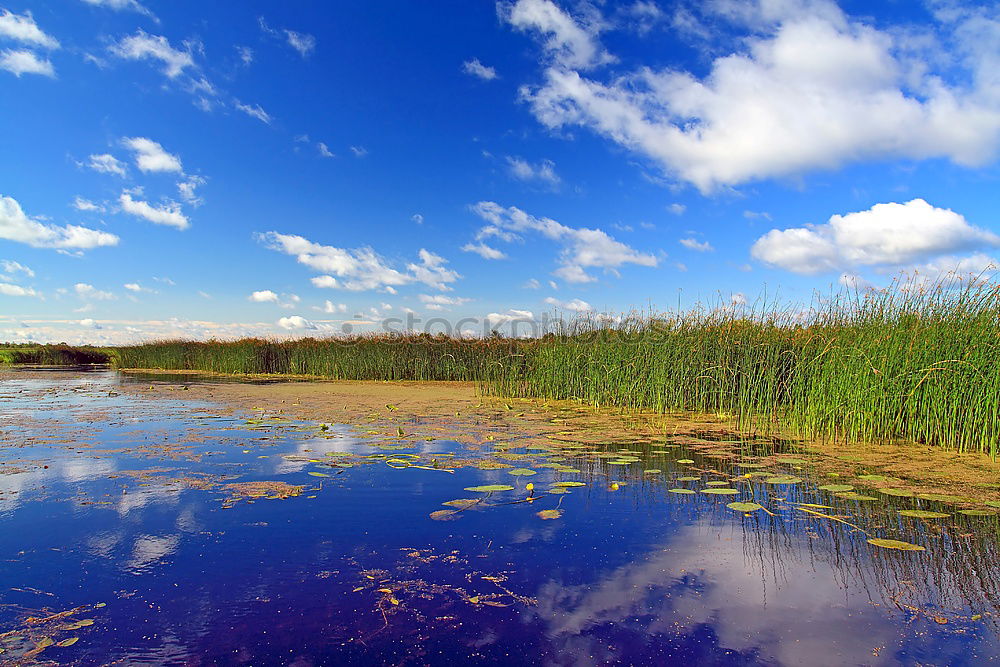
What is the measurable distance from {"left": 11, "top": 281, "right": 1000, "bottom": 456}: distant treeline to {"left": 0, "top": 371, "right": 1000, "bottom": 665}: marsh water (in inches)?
60.9

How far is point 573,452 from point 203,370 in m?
21.3

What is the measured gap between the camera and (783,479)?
428 cm

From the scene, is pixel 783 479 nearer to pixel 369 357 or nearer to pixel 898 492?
pixel 898 492

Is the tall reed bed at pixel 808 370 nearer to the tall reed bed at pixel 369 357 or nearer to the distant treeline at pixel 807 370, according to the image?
the distant treeline at pixel 807 370

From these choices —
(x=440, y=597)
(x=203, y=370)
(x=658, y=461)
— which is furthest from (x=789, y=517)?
(x=203, y=370)

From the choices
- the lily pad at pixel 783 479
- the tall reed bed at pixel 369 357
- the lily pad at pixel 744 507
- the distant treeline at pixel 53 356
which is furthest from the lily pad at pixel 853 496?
the distant treeline at pixel 53 356

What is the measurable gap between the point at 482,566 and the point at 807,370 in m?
5.26

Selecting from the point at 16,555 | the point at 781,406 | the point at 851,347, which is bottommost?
the point at 16,555

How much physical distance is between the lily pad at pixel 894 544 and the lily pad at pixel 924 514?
610 mm

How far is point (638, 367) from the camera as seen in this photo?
8266 millimetres

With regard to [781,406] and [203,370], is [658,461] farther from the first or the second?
[203,370]

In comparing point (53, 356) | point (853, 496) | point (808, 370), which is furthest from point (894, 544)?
point (53, 356)

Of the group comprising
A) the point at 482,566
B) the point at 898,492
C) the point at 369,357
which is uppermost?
the point at 369,357

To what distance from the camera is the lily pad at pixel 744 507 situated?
3559mm
